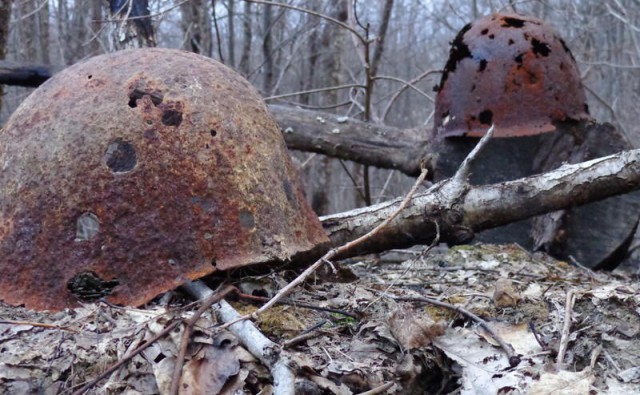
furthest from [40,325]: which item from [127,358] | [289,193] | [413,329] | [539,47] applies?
[539,47]

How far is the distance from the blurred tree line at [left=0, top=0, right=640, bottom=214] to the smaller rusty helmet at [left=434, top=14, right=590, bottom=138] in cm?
82

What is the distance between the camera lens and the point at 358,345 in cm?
209

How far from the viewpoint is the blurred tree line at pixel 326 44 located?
6.29m

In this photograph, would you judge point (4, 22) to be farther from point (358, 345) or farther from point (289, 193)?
point (358, 345)

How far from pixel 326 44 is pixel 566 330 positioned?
28.0 ft

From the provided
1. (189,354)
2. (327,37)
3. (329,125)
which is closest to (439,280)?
(189,354)

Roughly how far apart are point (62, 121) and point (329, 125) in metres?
3.10

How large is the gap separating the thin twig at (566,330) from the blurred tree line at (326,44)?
10.1 feet

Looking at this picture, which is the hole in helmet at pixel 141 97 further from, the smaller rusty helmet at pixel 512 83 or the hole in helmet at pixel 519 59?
the hole in helmet at pixel 519 59

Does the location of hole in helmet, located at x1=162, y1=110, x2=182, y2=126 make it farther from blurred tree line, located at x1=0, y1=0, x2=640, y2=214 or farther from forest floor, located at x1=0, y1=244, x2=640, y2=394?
blurred tree line, located at x1=0, y1=0, x2=640, y2=214

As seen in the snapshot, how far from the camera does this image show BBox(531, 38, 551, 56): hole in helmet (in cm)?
440

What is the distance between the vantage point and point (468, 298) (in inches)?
105

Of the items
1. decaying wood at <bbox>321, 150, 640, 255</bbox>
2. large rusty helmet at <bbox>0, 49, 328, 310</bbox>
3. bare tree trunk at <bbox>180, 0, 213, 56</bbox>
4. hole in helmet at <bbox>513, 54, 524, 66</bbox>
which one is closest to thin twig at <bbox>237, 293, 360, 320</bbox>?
large rusty helmet at <bbox>0, 49, 328, 310</bbox>

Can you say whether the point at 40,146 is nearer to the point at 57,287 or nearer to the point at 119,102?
the point at 119,102
